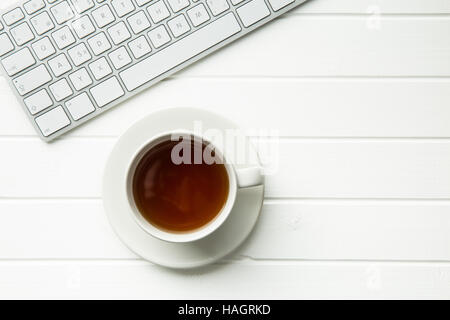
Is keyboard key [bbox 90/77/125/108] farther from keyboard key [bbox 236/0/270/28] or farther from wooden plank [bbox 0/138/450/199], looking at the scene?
keyboard key [bbox 236/0/270/28]

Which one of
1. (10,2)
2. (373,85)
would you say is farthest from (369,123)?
(10,2)

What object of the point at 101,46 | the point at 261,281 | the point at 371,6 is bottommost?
the point at 261,281

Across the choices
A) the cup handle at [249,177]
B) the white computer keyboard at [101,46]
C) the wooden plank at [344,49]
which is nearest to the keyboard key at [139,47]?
the white computer keyboard at [101,46]

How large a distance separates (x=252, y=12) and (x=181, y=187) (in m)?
0.24

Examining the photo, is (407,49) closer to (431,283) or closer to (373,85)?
(373,85)

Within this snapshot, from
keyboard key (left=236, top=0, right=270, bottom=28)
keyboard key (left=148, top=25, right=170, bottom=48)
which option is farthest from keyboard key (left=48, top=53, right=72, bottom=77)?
keyboard key (left=236, top=0, right=270, bottom=28)

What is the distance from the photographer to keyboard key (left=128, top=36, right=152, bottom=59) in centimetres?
58

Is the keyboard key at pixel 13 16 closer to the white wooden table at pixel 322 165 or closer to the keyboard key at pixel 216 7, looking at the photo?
the white wooden table at pixel 322 165

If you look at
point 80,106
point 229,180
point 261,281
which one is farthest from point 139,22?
point 261,281

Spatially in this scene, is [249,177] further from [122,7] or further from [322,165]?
[122,7]

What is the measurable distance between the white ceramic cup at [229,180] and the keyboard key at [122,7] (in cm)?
18

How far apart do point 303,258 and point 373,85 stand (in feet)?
0.79

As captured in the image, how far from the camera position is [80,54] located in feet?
1.93

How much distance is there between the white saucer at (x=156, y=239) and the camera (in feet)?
1.83
